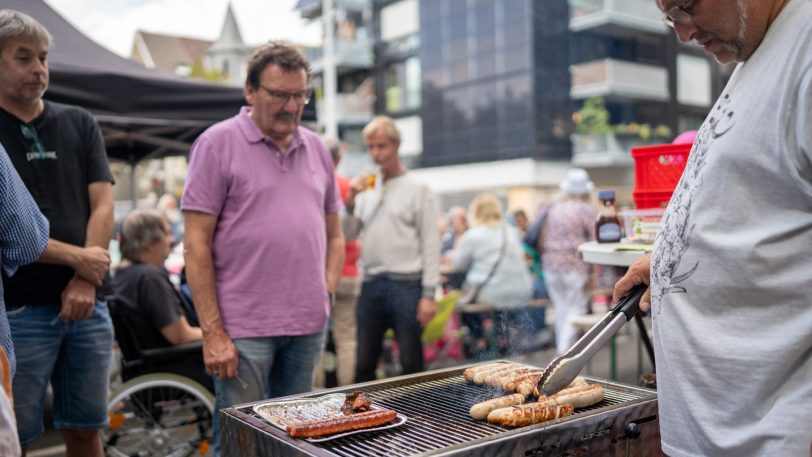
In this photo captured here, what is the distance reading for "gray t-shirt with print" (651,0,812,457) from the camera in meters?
1.36

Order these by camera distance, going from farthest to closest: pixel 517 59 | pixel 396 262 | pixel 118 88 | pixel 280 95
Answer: pixel 517 59 < pixel 396 262 < pixel 118 88 < pixel 280 95

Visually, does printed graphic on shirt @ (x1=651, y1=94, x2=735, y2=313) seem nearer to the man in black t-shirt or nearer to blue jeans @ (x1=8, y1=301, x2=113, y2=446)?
the man in black t-shirt

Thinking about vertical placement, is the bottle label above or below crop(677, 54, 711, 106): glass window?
below

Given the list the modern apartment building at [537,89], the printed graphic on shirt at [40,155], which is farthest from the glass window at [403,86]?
the printed graphic on shirt at [40,155]

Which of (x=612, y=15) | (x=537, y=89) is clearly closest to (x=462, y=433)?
(x=537, y=89)

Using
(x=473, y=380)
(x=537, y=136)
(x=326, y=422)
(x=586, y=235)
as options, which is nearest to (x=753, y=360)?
→ (x=326, y=422)

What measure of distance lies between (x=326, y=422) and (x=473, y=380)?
35.1 inches

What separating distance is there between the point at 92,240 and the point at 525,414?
2054 mm

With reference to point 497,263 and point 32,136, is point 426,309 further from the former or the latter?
point 32,136

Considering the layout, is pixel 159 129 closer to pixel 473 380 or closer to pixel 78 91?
pixel 78 91

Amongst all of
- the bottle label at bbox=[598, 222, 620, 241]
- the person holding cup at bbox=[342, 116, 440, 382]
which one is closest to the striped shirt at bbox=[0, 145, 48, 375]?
the bottle label at bbox=[598, 222, 620, 241]

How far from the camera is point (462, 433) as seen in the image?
7.00ft

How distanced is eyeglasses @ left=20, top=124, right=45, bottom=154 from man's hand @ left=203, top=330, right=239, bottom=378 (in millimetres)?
1051

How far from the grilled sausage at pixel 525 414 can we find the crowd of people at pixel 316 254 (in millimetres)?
483
